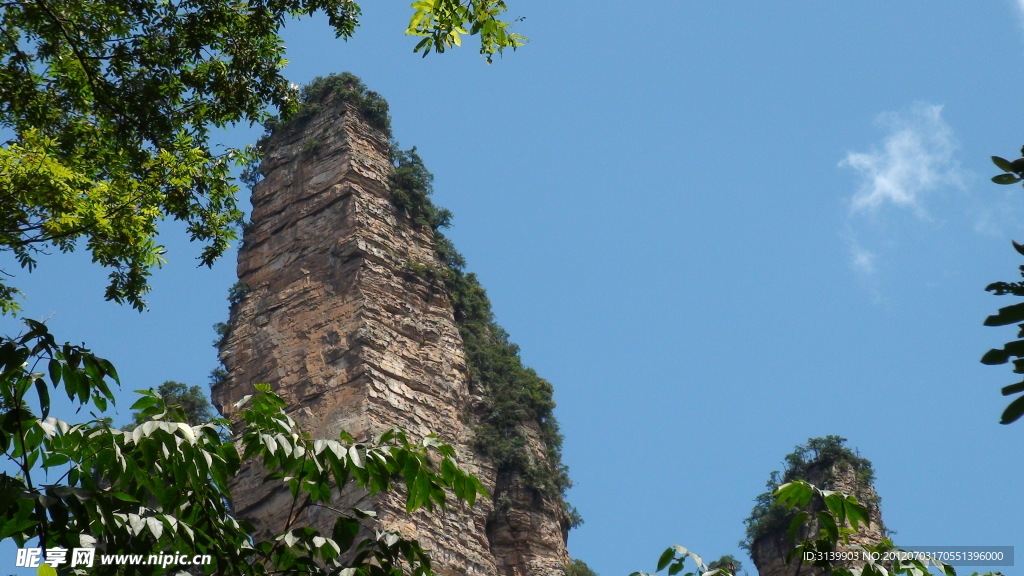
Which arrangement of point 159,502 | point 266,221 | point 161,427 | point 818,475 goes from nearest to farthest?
point 161,427 < point 159,502 < point 818,475 < point 266,221

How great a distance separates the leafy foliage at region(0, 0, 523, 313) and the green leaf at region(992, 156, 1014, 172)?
7676mm

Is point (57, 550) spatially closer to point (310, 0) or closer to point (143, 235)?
point (143, 235)

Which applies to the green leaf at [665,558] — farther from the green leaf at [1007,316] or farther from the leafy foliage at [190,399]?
the leafy foliage at [190,399]

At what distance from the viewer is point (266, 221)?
139ft

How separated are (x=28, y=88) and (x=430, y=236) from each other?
33.0 metres

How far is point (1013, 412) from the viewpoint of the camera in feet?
11.5

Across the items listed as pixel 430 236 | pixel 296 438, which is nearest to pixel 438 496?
pixel 296 438

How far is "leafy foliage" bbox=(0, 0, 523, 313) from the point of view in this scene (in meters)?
10.1

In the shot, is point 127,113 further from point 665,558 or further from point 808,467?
point 808,467

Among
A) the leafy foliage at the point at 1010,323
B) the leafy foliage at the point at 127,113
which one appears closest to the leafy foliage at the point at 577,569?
the leafy foliage at the point at 127,113

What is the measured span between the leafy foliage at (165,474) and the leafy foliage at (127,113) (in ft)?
15.2

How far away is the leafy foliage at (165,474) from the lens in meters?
4.97

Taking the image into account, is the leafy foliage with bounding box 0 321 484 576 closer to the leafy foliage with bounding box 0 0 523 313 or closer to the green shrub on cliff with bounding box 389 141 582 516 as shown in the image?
the leafy foliage with bounding box 0 0 523 313

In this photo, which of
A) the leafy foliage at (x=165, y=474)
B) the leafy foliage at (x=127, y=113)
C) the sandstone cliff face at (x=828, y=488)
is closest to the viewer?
the leafy foliage at (x=165, y=474)
